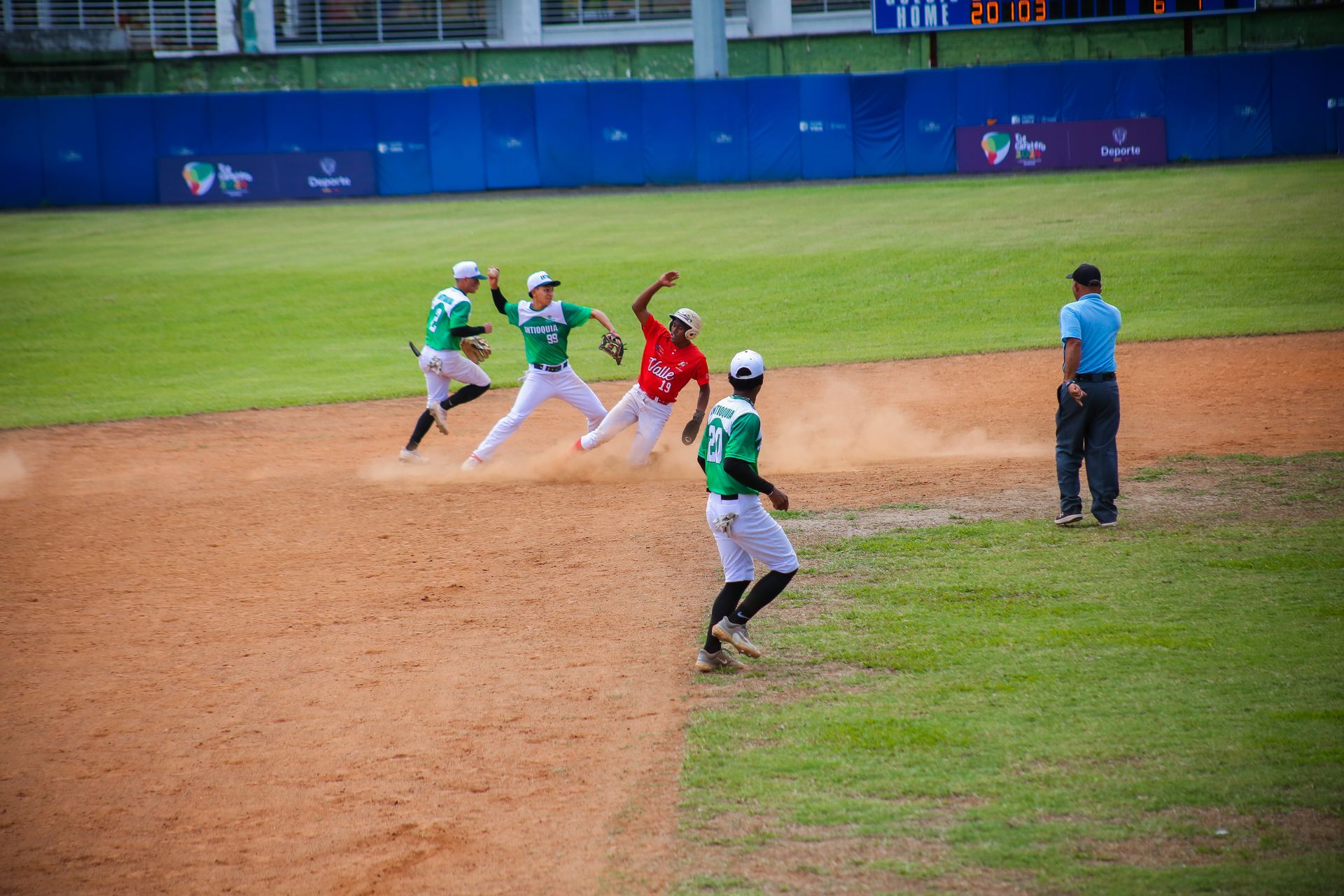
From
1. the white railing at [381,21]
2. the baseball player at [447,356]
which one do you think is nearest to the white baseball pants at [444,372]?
the baseball player at [447,356]

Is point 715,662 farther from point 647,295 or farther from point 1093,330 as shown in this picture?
point 647,295

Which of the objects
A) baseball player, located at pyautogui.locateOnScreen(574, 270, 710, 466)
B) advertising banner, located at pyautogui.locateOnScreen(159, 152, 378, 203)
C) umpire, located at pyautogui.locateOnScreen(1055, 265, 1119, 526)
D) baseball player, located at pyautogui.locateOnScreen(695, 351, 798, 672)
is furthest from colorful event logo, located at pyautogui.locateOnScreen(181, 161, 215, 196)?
baseball player, located at pyautogui.locateOnScreen(695, 351, 798, 672)

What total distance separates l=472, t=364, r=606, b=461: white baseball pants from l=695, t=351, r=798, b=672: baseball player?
19.8 ft

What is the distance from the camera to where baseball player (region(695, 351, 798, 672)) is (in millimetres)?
7512

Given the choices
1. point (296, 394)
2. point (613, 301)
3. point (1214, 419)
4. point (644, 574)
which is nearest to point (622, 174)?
point (613, 301)

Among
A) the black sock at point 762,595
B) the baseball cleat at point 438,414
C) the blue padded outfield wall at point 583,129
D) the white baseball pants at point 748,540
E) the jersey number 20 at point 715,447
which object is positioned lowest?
the black sock at point 762,595

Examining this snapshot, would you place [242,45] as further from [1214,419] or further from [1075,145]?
[1214,419]

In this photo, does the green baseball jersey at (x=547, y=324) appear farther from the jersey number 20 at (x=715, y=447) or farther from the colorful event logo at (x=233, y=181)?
the colorful event logo at (x=233, y=181)

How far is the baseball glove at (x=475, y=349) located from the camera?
14.0m

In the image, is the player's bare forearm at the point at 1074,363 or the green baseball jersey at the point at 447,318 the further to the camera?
the green baseball jersey at the point at 447,318

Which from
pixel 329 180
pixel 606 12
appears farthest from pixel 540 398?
pixel 606 12

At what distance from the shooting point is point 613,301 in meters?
24.9

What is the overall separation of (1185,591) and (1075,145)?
1275 inches

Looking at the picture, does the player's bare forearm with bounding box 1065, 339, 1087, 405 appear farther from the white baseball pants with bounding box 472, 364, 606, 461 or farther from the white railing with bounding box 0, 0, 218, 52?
the white railing with bounding box 0, 0, 218, 52
